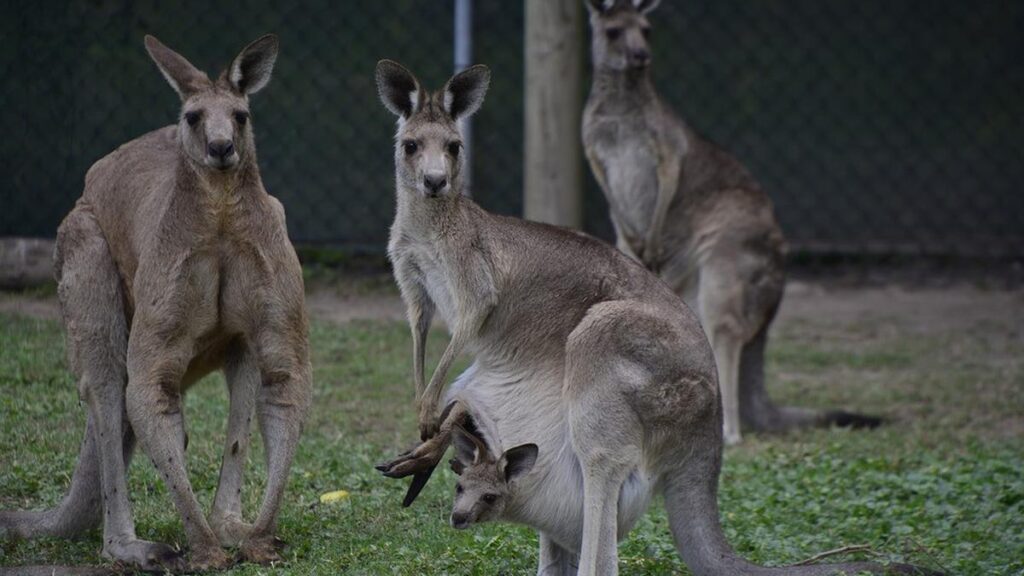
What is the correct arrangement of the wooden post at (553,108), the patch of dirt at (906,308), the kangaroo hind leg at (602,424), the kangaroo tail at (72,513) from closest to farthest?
the kangaroo hind leg at (602,424)
the kangaroo tail at (72,513)
the wooden post at (553,108)
the patch of dirt at (906,308)

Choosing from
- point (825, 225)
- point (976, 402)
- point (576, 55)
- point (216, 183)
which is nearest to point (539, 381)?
point (216, 183)

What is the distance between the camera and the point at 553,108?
25.8ft

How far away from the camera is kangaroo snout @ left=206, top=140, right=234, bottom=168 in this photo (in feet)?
13.2

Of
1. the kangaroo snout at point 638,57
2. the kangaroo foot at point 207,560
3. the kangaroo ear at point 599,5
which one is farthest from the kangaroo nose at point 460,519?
the kangaroo ear at point 599,5

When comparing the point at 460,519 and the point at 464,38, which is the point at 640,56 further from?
the point at 460,519

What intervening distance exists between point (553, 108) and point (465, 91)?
3.44 metres

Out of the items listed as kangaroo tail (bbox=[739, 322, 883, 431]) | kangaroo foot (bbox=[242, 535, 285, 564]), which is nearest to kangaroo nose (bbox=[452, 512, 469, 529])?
kangaroo foot (bbox=[242, 535, 285, 564])

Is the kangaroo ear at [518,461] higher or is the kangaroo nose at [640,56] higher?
the kangaroo nose at [640,56]

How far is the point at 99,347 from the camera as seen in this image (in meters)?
4.25

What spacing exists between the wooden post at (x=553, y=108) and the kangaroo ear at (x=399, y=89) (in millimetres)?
3395

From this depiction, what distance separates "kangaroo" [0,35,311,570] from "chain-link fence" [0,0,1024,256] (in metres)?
3.47

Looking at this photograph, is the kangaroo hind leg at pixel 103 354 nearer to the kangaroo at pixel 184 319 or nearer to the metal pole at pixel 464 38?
the kangaroo at pixel 184 319

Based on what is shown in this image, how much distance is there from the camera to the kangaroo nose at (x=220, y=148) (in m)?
4.04

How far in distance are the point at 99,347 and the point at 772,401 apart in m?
3.56
